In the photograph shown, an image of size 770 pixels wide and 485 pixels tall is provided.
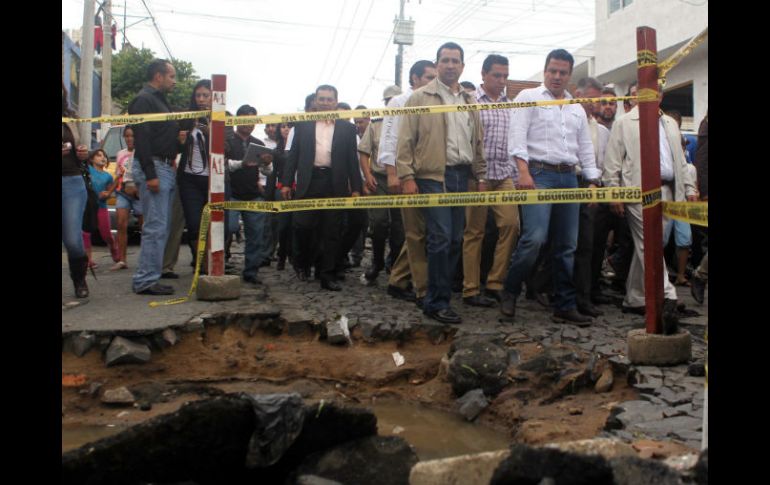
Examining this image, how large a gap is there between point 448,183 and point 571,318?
55.1 inches

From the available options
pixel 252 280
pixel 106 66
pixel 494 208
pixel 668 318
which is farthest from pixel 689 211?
pixel 106 66

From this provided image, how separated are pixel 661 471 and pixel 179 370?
2.98m

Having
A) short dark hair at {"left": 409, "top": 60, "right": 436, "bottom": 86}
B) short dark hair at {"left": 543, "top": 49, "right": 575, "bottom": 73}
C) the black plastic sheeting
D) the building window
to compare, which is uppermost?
the building window

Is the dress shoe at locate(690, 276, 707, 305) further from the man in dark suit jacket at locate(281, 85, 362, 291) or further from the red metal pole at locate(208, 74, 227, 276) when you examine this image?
the red metal pole at locate(208, 74, 227, 276)

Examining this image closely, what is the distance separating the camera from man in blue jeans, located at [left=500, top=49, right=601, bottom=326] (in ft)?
15.4

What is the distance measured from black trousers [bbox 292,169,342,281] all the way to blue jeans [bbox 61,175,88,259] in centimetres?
199

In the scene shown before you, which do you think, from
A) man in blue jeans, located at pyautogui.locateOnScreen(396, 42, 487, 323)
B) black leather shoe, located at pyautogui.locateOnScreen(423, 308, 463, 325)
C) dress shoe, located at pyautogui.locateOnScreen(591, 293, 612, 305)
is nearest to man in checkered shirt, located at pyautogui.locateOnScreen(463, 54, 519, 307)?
man in blue jeans, located at pyautogui.locateOnScreen(396, 42, 487, 323)

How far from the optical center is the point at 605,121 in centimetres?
608

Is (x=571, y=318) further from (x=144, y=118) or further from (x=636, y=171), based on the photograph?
(x=144, y=118)

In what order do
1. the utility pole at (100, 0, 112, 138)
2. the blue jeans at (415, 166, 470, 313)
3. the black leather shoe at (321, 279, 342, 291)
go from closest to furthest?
the blue jeans at (415, 166, 470, 313), the black leather shoe at (321, 279, 342, 291), the utility pole at (100, 0, 112, 138)

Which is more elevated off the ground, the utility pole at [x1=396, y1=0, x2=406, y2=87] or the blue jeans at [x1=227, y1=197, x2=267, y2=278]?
the utility pole at [x1=396, y1=0, x2=406, y2=87]

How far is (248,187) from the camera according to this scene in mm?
6656
